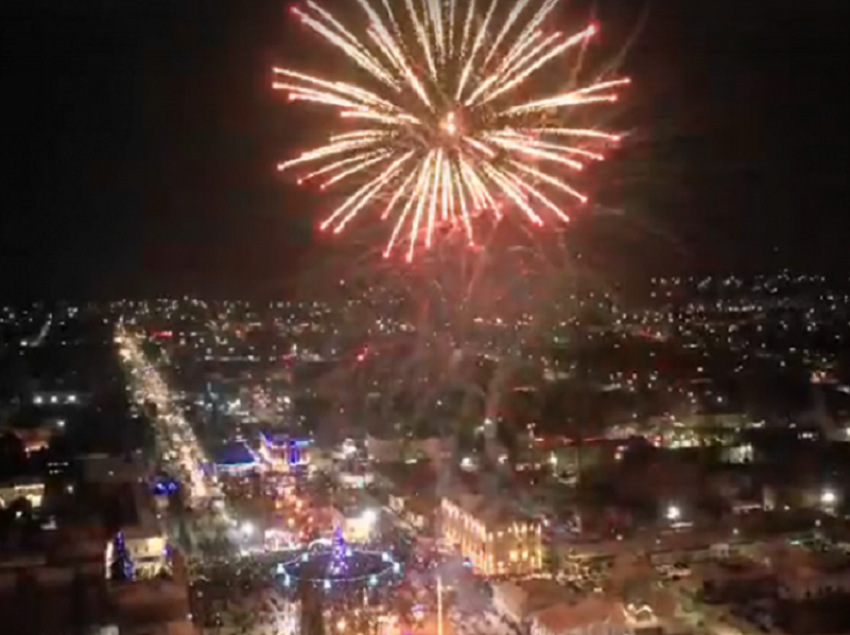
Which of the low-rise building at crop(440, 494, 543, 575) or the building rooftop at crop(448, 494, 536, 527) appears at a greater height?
the building rooftop at crop(448, 494, 536, 527)

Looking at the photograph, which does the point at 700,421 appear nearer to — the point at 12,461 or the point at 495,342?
the point at 495,342

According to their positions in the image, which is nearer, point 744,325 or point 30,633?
point 30,633

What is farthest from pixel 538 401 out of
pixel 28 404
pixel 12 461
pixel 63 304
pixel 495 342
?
pixel 63 304

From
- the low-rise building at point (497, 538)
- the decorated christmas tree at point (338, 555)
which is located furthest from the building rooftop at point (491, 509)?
the decorated christmas tree at point (338, 555)

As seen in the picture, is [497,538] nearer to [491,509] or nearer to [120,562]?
[491,509]

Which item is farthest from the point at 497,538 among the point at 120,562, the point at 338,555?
the point at 120,562

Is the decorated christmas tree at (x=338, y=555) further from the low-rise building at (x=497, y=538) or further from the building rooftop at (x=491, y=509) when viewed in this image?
the building rooftop at (x=491, y=509)

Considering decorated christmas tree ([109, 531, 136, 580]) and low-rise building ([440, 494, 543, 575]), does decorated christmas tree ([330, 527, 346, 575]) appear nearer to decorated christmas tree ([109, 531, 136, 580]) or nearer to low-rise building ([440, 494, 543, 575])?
low-rise building ([440, 494, 543, 575])

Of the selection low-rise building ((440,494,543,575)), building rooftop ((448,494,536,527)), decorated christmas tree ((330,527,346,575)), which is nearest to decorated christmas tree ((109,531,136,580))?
decorated christmas tree ((330,527,346,575))
